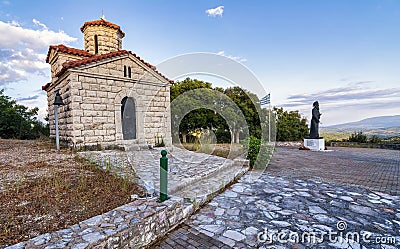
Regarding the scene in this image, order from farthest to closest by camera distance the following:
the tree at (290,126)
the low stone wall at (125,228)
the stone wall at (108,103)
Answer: the tree at (290,126) < the stone wall at (108,103) < the low stone wall at (125,228)

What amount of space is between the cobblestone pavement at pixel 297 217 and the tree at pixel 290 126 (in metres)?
15.6

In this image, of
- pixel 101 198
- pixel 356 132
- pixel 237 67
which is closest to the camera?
pixel 101 198

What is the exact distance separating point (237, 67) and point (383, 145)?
15051mm

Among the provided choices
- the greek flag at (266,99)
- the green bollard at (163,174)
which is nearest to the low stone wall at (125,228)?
the green bollard at (163,174)

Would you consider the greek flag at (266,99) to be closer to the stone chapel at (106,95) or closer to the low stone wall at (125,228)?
the stone chapel at (106,95)

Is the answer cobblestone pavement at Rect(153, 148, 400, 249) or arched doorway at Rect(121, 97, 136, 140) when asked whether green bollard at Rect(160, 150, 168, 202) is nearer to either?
cobblestone pavement at Rect(153, 148, 400, 249)

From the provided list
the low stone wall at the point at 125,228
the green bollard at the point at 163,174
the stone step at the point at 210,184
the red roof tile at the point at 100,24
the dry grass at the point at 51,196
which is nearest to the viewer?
the low stone wall at the point at 125,228

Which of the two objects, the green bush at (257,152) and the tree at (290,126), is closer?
the green bush at (257,152)

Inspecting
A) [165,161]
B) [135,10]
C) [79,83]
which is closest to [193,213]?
[165,161]

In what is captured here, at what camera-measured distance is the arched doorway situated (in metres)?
9.17

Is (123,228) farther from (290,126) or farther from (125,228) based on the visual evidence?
(290,126)

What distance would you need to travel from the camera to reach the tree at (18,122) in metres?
14.9

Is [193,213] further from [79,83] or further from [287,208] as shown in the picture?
[79,83]

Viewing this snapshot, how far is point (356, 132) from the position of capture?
17.5 metres
